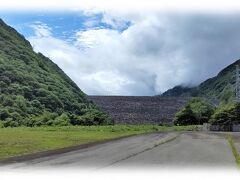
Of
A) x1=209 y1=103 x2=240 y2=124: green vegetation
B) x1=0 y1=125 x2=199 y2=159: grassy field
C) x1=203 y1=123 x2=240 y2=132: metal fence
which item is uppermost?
x1=209 y1=103 x2=240 y2=124: green vegetation

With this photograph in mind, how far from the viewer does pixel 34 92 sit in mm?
143625

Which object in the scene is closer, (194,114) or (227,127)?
(227,127)

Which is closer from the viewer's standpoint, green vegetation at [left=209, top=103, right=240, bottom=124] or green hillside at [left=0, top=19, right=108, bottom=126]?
green vegetation at [left=209, top=103, right=240, bottom=124]

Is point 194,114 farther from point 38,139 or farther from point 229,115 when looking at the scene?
point 38,139

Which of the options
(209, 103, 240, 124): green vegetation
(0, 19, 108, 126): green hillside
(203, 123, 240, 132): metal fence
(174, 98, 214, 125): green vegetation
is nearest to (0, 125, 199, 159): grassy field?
(203, 123, 240, 132): metal fence

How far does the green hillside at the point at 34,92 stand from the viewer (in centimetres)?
11956

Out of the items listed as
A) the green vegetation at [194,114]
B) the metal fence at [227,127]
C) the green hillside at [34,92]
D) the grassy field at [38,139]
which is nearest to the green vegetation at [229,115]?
the metal fence at [227,127]

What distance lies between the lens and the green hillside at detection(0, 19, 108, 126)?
392ft

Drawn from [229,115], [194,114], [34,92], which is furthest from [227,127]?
[34,92]

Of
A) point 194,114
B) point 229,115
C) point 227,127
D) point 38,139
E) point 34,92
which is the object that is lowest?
point 38,139

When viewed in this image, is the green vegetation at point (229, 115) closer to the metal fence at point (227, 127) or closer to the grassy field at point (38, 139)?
the metal fence at point (227, 127)

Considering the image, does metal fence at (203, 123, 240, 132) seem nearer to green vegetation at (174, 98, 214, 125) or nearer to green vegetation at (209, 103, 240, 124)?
green vegetation at (209, 103, 240, 124)

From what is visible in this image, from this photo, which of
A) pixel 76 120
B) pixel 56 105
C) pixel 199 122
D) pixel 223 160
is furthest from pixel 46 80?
pixel 223 160

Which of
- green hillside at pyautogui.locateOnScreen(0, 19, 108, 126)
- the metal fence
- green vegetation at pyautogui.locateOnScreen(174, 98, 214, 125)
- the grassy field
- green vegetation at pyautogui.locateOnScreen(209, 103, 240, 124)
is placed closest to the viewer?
the grassy field
